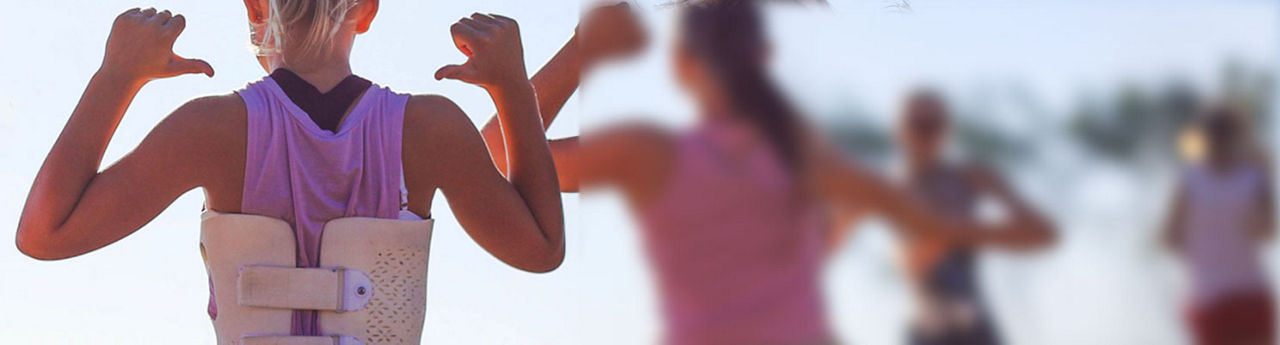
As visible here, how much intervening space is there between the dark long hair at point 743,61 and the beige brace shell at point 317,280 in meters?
1.19

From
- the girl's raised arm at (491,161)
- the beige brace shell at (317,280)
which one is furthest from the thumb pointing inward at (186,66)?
the girl's raised arm at (491,161)

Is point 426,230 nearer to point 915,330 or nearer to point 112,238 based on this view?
point 112,238

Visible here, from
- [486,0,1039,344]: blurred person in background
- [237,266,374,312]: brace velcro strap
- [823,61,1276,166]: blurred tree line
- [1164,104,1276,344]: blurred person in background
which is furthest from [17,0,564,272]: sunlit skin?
[1164,104,1276,344]: blurred person in background

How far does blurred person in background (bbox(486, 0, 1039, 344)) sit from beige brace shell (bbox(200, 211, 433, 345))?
111 centimetres

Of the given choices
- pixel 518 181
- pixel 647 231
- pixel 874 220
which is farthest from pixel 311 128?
pixel 874 220

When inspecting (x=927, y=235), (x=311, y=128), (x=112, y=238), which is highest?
(x=927, y=235)

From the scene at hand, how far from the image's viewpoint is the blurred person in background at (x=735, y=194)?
156 cm

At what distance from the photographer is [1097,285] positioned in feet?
5.07

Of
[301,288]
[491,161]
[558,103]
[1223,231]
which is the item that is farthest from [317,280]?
[1223,231]

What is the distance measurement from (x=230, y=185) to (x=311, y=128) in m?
0.18

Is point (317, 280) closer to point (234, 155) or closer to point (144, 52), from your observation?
point (234, 155)

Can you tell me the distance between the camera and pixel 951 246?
1.52m

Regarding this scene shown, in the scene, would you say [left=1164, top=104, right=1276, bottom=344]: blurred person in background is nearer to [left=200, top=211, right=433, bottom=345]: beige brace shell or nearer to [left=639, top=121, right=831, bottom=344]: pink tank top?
[left=639, top=121, right=831, bottom=344]: pink tank top

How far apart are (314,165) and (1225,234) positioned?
1679mm
